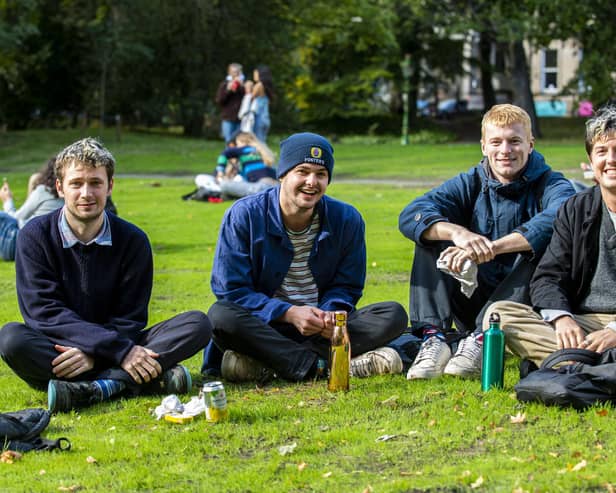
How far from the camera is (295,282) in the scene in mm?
6785

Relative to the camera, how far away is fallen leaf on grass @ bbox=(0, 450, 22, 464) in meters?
4.82

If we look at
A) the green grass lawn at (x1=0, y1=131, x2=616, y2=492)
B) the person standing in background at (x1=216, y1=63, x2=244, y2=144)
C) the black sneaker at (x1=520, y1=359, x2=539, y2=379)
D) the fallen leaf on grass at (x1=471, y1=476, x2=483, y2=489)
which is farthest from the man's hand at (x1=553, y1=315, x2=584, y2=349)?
the person standing in background at (x1=216, y1=63, x2=244, y2=144)

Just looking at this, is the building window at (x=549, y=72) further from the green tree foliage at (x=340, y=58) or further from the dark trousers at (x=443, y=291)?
the dark trousers at (x=443, y=291)

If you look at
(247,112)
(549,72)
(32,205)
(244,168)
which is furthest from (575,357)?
(549,72)

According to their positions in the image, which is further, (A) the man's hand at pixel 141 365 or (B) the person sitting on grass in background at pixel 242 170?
(B) the person sitting on grass in background at pixel 242 170

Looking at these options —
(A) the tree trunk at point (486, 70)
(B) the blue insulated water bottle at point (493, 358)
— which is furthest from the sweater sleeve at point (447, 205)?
(A) the tree trunk at point (486, 70)

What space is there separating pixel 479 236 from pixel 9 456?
10.4ft

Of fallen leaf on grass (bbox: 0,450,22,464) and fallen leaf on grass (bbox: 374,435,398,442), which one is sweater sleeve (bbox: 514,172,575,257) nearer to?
fallen leaf on grass (bbox: 374,435,398,442)

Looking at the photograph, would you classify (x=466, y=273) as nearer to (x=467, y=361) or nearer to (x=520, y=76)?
(x=467, y=361)

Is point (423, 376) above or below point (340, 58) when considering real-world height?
below

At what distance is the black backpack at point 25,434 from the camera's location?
16.4ft

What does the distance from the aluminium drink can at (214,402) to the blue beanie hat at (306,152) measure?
1.58 m

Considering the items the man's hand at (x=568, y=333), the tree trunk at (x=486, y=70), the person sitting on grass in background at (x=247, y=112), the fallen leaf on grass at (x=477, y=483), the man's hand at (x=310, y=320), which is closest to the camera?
the fallen leaf on grass at (x=477, y=483)

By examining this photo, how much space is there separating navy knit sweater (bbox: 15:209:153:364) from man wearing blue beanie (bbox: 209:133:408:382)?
57 cm
